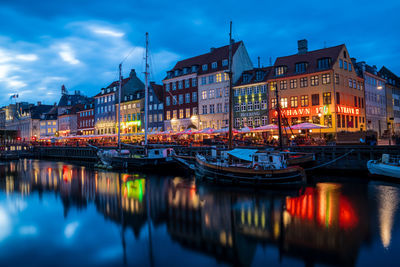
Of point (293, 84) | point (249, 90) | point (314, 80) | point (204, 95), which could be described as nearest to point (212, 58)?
point (204, 95)

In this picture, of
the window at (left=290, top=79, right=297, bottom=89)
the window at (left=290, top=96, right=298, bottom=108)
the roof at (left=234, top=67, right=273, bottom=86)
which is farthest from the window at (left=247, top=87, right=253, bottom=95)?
the window at (left=290, top=96, right=298, bottom=108)

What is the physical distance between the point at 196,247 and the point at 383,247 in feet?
25.7

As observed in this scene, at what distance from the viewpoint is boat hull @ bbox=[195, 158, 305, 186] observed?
87.0 feet

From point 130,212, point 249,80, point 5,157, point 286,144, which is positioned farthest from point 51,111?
point 130,212

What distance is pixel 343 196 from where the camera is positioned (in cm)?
2423

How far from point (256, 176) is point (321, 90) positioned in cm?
2820

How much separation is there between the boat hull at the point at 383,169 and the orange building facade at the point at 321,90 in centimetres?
1650

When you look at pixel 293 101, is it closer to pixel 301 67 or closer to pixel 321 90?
pixel 321 90

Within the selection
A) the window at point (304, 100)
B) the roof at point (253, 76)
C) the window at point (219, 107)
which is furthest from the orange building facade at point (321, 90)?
the window at point (219, 107)

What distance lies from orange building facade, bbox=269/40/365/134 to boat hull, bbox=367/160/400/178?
54.1 feet

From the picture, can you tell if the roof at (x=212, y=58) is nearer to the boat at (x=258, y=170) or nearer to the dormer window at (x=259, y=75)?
the dormer window at (x=259, y=75)

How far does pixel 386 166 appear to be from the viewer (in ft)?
97.4

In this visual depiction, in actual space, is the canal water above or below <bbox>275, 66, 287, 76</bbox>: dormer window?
below

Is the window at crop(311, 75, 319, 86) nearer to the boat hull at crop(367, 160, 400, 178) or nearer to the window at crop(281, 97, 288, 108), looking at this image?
the window at crop(281, 97, 288, 108)
